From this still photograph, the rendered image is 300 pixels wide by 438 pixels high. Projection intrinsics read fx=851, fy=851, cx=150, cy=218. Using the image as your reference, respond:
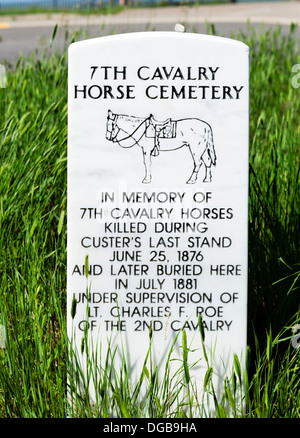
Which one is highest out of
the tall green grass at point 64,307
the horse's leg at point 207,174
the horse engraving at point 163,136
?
the horse engraving at point 163,136

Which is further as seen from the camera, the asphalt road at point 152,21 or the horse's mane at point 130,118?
the asphalt road at point 152,21

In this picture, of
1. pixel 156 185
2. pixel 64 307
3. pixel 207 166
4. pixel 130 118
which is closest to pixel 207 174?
pixel 207 166

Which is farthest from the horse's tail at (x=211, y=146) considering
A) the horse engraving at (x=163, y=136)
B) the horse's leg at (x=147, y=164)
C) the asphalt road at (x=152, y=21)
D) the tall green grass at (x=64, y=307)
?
the asphalt road at (x=152, y=21)

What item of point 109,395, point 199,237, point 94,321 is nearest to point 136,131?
point 199,237

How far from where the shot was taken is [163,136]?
2.40 meters

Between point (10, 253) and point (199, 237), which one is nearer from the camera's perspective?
point (199, 237)

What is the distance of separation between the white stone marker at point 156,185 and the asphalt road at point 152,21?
20.6ft

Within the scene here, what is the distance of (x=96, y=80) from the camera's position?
239 cm

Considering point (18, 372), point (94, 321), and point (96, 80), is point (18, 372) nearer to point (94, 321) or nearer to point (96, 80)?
point (94, 321)

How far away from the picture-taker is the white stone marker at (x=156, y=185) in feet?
7.87

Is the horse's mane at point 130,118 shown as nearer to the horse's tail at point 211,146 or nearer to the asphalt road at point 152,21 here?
the horse's tail at point 211,146

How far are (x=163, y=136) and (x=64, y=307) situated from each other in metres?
0.80

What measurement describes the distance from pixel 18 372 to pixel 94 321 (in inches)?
10.2
